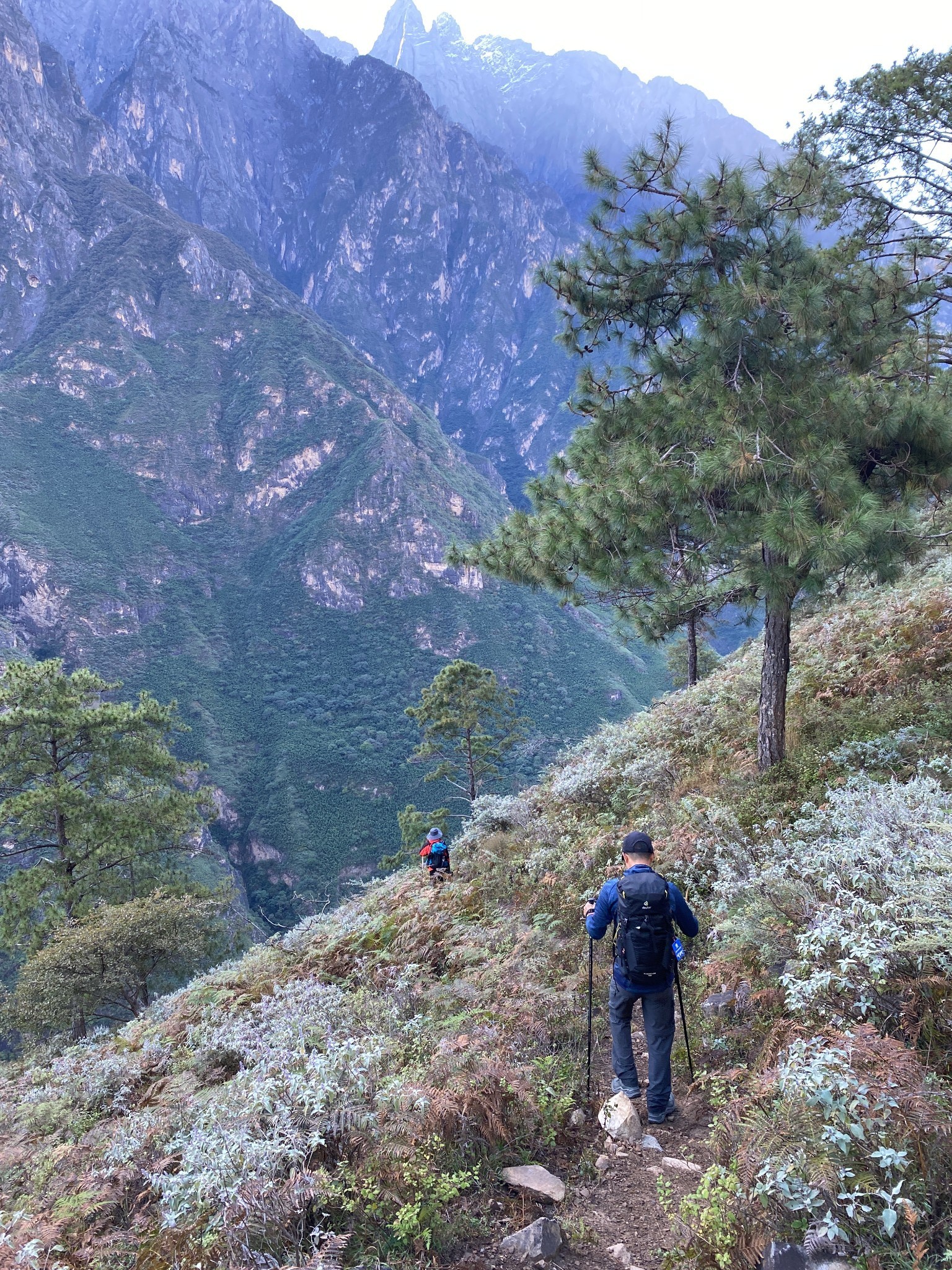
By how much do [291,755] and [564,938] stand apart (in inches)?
3490

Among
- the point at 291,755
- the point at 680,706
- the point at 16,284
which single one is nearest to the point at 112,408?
the point at 16,284

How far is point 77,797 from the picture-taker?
1684 cm

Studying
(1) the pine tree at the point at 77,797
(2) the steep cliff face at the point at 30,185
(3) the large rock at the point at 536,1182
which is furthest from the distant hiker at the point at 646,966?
(2) the steep cliff face at the point at 30,185

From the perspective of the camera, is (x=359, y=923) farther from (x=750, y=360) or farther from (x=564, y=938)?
(x=750, y=360)

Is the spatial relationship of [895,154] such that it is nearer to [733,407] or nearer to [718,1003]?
[733,407]

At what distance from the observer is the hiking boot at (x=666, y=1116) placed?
12.8 ft

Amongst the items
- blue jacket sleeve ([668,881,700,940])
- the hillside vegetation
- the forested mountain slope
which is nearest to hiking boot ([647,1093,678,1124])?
the hillside vegetation

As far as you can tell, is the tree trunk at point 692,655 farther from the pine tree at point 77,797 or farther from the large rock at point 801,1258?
the large rock at point 801,1258

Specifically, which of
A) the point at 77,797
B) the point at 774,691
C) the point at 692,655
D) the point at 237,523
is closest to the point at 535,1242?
the point at 774,691

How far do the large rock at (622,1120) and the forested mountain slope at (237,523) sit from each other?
6216 centimetres

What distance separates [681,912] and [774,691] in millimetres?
3845

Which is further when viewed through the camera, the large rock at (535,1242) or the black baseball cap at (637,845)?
the black baseball cap at (637,845)

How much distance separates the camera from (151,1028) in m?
8.12

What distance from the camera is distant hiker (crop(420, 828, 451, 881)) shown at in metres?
10.1
